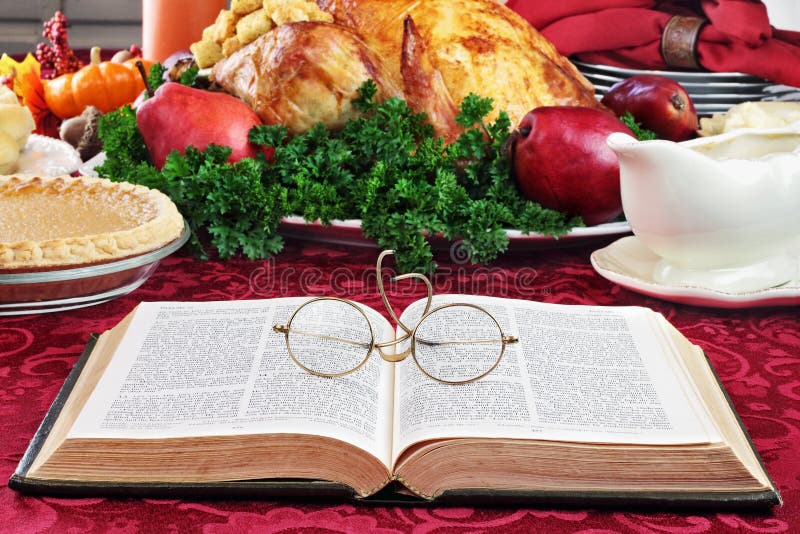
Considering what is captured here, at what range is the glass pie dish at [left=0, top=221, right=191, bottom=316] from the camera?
2.95ft

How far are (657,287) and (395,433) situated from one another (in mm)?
499

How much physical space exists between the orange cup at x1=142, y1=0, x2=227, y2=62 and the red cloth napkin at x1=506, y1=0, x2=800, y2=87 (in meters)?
0.93

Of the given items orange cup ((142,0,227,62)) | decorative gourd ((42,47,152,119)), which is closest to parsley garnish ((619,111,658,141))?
decorative gourd ((42,47,152,119))

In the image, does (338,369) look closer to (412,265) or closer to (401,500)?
(401,500)

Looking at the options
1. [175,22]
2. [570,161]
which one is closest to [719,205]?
[570,161]

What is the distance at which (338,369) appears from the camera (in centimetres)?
72

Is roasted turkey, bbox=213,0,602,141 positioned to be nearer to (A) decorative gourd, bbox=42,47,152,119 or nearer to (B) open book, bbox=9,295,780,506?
(B) open book, bbox=9,295,780,506

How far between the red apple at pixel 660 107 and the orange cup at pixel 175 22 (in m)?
1.48

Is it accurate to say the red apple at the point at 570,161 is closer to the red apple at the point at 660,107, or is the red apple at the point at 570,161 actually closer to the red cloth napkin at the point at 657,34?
the red apple at the point at 660,107

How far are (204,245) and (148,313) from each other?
0.41 metres

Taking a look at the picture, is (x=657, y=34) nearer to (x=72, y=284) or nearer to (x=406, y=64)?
(x=406, y=64)

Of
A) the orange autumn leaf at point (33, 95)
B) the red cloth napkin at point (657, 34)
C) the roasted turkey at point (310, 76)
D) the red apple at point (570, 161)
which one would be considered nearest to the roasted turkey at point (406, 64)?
the roasted turkey at point (310, 76)

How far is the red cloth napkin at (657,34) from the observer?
6.25 ft

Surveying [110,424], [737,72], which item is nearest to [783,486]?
[110,424]
